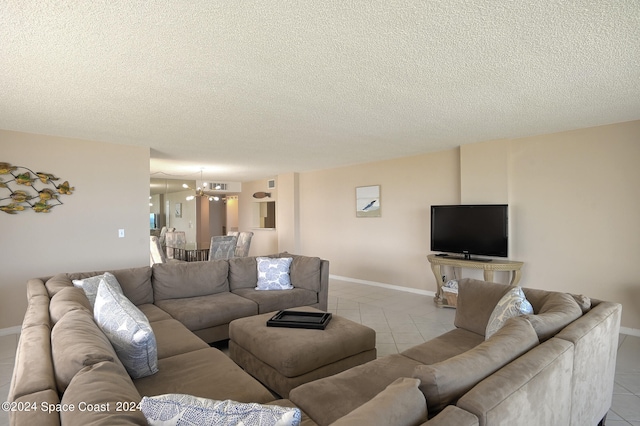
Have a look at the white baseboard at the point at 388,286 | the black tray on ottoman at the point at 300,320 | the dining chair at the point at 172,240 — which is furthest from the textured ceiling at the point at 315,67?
the dining chair at the point at 172,240

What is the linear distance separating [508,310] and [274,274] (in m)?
2.68

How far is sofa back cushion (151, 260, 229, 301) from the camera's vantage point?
11.8 feet

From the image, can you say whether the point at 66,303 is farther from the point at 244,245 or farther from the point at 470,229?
the point at 244,245

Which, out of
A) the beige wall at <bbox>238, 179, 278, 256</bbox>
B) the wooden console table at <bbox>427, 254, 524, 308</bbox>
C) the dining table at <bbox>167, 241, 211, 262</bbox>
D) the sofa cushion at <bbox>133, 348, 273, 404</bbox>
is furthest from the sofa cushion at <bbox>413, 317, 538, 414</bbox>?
the beige wall at <bbox>238, 179, 278, 256</bbox>

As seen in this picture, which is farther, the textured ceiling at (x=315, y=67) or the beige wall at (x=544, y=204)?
the beige wall at (x=544, y=204)

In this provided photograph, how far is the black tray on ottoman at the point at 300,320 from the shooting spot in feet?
8.85

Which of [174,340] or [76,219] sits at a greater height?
[76,219]

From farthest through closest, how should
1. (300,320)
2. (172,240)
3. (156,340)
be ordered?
(172,240), (300,320), (156,340)

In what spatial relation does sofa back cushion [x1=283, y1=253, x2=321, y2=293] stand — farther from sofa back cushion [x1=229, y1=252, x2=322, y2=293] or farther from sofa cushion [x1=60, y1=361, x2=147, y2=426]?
sofa cushion [x1=60, y1=361, x2=147, y2=426]

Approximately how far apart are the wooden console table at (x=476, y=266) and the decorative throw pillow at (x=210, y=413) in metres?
4.07

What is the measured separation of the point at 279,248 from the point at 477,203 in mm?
4941

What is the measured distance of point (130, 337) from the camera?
69.1 inches

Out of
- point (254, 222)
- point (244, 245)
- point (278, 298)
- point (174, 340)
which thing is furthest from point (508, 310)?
point (254, 222)

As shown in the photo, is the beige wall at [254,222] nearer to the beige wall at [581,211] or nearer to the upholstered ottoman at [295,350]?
the beige wall at [581,211]
